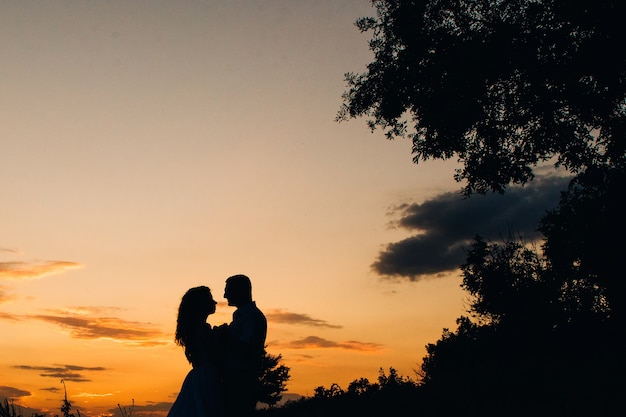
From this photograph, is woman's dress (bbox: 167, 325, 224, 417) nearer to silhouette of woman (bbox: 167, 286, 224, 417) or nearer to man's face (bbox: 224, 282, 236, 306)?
silhouette of woman (bbox: 167, 286, 224, 417)

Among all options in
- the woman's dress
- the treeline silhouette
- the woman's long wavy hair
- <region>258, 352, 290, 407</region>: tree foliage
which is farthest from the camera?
<region>258, 352, 290, 407</region>: tree foliage

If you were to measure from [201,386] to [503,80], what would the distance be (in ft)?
46.1

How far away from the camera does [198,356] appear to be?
5.86 m

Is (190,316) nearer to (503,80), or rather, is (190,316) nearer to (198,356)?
Answer: (198,356)

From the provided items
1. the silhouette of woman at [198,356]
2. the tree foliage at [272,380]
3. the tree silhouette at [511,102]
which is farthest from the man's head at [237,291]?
the tree foliage at [272,380]

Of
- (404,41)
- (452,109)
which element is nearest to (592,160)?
(452,109)

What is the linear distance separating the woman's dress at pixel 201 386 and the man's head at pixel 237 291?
17.4 inches

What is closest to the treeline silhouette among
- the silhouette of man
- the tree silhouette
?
the tree silhouette

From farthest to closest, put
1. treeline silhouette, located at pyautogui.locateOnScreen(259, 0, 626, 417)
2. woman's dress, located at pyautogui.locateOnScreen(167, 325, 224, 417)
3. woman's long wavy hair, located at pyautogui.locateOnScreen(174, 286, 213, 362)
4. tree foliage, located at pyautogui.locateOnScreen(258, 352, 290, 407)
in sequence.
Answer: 1. tree foliage, located at pyautogui.locateOnScreen(258, 352, 290, 407)
2. treeline silhouette, located at pyautogui.locateOnScreen(259, 0, 626, 417)
3. woman's long wavy hair, located at pyautogui.locateOnScreen(174, 286, 213, 362)
4. woman's dress, located at pyautogui.locateOnScreen(167, 325, 224, 417)

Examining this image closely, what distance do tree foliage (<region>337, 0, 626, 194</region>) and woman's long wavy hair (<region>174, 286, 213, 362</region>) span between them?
1188 centimetres

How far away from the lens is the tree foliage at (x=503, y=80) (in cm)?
1480

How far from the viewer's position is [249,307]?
5.86 meters

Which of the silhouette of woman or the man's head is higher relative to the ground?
the man's head

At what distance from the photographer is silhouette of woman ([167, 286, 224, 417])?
553 cm
